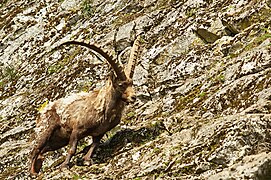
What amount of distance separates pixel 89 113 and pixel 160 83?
3172mm

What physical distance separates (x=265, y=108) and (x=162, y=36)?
8.95m

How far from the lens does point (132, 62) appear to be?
1196cm

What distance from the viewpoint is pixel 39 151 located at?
12922 mm

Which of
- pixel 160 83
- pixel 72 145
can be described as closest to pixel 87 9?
pixel 160 83

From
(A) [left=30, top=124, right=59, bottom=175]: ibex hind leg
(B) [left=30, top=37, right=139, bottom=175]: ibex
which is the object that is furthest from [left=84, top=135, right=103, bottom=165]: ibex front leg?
(A) [left=30, top=124, right=59, bottom=175]: ibex hind leg

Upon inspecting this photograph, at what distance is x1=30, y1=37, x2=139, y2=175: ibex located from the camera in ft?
37.7

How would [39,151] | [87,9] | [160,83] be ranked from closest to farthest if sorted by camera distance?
[39,151] < [160,83] < [87,9]

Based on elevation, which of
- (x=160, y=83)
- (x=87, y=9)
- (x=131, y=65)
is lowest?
(x=160, y=83)

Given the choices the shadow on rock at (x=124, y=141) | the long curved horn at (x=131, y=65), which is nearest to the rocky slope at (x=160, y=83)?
the shadow on rock at (x=124, y=141)

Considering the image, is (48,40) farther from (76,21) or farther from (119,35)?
(119,35)

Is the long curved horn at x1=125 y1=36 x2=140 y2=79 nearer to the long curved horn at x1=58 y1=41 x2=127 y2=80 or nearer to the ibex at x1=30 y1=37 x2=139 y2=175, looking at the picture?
the ibex at x1=30 y1=37 x2=139 y2=175

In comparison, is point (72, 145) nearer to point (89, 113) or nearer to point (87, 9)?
point (89, 113)

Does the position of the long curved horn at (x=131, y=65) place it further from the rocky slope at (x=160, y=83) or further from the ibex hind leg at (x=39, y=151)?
the ibex hind leg at (x=39, y=151)

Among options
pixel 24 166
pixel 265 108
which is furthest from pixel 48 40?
pixel 265 108
